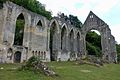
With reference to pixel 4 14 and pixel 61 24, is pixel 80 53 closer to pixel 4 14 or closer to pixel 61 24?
pixel 61 24

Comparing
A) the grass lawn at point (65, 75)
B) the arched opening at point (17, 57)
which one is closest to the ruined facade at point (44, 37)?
the arched opening at point (17, 57)

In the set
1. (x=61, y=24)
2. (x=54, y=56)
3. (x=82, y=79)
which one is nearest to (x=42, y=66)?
(x=82, y=79)

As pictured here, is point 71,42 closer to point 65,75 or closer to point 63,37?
point 63,37

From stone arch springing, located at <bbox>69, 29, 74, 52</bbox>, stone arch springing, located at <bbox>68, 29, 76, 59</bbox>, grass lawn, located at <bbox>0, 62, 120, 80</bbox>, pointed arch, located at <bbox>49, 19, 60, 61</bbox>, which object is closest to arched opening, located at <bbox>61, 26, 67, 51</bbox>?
stone arch springing, located at <bbox>68, 29, 76, 59</bbox>

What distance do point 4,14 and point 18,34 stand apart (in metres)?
16.1

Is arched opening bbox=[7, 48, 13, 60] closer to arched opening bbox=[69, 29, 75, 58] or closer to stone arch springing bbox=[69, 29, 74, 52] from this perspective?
arched opening bbox=[69, 29, 75, 58]

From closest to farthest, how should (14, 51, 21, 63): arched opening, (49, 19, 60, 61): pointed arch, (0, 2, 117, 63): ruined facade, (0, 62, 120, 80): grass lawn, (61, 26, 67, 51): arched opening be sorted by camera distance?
(0, 62, 120, 80): grass lawn, (0, 2, 117, 63): ruined facade, (14, 51, 21, 63): arched opening, (49, 19, 60, 61): pointed arch, (61, 26, 67, 51): arched opening

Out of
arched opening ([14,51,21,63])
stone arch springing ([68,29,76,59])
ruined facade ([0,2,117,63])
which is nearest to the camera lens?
ruined facade ([0,2,117,63])

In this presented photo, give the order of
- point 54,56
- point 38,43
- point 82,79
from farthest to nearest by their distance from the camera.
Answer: point 54,56
point 38,43
point 82,79

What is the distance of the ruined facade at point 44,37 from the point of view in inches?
1085

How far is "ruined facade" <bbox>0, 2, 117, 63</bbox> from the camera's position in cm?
2755

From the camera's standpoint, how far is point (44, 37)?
3406 cm

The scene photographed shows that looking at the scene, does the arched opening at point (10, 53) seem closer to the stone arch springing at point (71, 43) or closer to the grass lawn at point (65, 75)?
the grass lawn at point (65, 75)

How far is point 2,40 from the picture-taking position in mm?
26531
